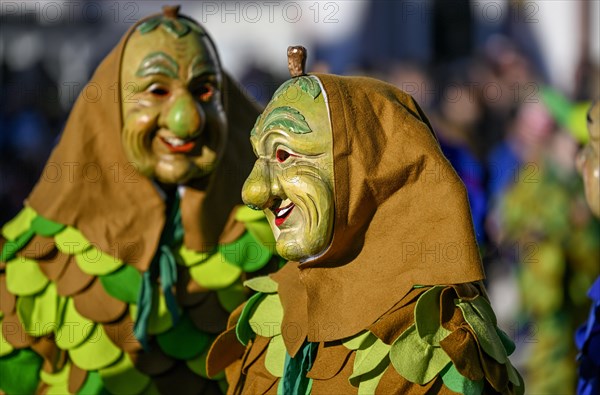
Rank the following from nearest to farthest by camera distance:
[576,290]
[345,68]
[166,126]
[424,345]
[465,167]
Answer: [424,345], [166,126], [465,167], [576,290], [345,68]

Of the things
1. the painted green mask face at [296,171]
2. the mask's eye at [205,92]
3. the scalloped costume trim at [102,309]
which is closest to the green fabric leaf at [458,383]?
the painted green mask face at [296,171]

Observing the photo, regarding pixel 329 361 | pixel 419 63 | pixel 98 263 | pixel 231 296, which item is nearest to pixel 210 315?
pixel 231 296

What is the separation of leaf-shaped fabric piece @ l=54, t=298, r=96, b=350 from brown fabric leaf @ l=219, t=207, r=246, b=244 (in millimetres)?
536

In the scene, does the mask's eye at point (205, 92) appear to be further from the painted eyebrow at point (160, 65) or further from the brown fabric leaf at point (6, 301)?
the brown fabric leaf at point (6, 301)

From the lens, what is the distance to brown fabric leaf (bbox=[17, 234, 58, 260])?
3.94m

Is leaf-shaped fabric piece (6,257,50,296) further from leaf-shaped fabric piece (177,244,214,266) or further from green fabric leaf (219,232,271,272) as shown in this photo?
green fabric leaf (219,232,271,272)

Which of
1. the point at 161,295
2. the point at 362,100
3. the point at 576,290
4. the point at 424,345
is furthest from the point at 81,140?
the point at 576,290

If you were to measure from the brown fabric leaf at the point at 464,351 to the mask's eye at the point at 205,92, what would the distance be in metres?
1.56

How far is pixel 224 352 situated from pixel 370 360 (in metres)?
0.58

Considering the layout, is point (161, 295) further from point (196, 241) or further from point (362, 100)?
point (362, 100)

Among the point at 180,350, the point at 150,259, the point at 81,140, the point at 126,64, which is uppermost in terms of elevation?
the point at 126,64

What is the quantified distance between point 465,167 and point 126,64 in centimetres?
189

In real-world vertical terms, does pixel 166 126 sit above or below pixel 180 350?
above

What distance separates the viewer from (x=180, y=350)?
12.7 feet
